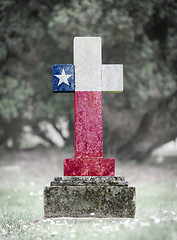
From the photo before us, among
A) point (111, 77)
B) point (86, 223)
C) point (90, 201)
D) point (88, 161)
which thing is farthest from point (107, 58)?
point (86, 223)

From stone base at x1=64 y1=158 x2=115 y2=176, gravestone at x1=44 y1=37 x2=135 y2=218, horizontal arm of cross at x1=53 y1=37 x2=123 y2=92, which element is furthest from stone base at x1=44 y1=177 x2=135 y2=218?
horizontal arm of cross at x1=53 y1=37 x2=123 y2=92

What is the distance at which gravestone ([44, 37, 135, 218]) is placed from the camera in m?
4.50

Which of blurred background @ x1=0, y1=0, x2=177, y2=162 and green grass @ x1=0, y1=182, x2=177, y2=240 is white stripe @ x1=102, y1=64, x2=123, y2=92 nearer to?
green grass @ x1=0, y1=182, x2=177, y2=240

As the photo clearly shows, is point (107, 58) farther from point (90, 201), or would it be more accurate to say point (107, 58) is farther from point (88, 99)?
point (90, 201)

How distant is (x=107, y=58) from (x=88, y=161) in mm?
6240

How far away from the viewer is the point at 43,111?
36.4 ft

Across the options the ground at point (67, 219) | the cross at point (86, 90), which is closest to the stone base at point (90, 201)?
the ground at point (67, 219)

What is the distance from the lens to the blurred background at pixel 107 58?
9594 mm

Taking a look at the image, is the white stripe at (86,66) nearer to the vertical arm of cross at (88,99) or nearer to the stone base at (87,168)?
the vertical arm of cross at (88,99)

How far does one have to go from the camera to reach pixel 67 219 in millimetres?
4410

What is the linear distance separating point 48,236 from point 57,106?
753 centimetres

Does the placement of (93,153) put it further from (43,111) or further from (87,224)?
(43,111)

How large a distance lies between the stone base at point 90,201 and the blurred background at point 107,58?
5.81 m

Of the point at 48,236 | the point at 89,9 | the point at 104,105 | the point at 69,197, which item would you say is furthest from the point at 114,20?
the point at 48,236
